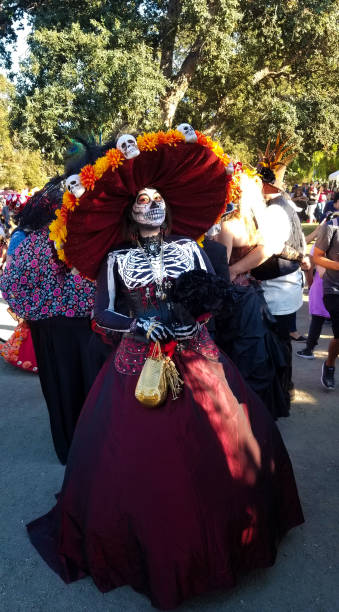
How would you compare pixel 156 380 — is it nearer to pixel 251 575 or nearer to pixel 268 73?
pixel 251 575

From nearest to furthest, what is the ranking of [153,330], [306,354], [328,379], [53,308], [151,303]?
1. [153,330]
2. [151,303]
3. [53,308]
4. [328,379]
5. [306,354]

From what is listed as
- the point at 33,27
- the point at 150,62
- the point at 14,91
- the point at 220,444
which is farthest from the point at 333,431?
the point at 33,27

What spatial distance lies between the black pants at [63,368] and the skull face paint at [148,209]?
130 cm

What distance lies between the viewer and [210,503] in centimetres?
231

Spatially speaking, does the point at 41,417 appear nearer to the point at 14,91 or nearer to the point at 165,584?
the point at 165,584

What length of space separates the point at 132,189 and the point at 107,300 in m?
0.61

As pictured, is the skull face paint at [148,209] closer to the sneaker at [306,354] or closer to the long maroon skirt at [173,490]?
the long maroon skirt at [173,490]

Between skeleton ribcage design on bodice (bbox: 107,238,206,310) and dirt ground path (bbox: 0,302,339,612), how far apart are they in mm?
1480

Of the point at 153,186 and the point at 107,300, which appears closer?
the point at 107,300

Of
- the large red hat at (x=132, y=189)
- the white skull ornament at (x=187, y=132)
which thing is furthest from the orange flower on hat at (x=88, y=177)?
the white skull ornament at (x=187, y=132)

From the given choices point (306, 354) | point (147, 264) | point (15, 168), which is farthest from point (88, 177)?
point (15, 168)

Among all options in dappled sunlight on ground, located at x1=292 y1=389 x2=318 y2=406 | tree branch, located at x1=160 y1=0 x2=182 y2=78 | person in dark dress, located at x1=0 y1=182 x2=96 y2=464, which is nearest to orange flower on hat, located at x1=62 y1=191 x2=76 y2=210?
person in dark dress, located at x1=0 y1=182 x2=96 y2=464

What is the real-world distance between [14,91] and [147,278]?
13061 millimetres

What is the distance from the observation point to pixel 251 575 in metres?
2.60
